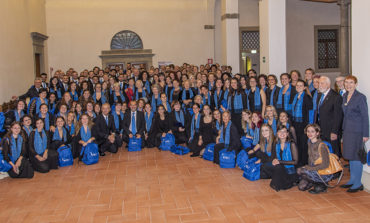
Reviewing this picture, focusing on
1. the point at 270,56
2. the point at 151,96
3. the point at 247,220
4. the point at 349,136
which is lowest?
the point at 247,220

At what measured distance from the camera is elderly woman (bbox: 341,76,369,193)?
516 centimetres

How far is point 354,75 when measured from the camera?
18.2 feet

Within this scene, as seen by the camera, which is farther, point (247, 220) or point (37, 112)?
point (37, 112)

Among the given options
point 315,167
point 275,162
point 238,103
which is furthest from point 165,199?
point 238,103

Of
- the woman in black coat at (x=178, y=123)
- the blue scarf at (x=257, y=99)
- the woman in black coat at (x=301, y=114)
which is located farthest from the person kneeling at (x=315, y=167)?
the woman in black coat at (x=178, y=123)

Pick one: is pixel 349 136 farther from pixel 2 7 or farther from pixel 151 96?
pixel 2 7

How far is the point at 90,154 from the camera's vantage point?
24.4 ft

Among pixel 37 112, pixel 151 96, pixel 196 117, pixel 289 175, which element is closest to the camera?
pixel 289 175

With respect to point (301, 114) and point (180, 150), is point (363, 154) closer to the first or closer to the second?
point (301, 114)

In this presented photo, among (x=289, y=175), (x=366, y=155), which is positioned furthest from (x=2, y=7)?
(x=366, y=155)

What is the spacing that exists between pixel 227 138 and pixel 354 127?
2510 millimetres

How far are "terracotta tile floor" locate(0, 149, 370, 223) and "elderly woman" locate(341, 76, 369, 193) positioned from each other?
12.2 inches

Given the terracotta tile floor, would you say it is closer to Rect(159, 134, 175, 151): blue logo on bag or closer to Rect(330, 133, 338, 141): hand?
Rect(330, 133, 338, 141): hand

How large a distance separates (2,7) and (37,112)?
3.91 meters
